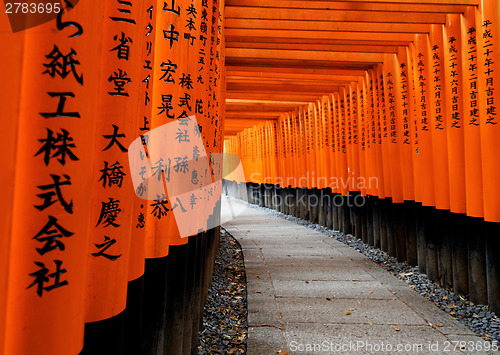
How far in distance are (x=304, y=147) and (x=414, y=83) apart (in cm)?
640

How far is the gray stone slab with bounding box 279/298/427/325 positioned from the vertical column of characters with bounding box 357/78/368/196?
392 cm

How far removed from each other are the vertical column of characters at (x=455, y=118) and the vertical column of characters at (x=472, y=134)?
0.58 ft

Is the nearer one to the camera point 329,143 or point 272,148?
point 329,143

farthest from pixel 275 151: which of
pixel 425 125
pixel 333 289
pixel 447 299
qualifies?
pixel 447 299

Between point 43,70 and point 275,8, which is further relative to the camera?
point 275,8

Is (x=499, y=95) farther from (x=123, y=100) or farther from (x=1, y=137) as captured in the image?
(x=1, y=137)

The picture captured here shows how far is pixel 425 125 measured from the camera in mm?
5461

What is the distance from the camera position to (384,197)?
7191 millimetres

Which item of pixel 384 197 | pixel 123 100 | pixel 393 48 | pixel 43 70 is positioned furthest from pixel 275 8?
pixel 43 70

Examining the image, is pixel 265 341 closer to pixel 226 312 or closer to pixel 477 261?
pixel 226 312

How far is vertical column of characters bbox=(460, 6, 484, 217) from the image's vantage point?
4164mm

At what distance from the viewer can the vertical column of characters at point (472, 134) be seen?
164 inches

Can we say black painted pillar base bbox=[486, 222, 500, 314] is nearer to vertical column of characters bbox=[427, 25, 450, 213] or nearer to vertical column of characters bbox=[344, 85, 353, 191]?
vertical column of characters bbox=[427, 25, 450, 213]

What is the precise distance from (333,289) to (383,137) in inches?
138
